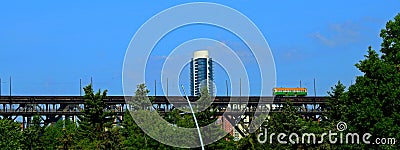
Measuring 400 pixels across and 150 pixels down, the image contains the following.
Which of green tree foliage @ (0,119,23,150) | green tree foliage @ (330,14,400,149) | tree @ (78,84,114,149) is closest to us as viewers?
green tree foliage @ (330,14,400,149)

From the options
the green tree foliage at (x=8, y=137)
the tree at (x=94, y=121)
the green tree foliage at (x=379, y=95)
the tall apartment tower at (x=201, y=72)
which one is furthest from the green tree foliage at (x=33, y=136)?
the green tree foliage at (x=379, y=95)

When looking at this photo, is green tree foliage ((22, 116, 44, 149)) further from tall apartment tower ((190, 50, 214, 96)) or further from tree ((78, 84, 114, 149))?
tall apartment tower ((190, 50, 214, 96))

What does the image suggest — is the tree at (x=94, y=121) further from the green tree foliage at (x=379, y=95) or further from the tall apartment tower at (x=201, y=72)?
the green tree foliage at (x=379, y=95)

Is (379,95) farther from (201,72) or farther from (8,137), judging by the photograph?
(8,137)

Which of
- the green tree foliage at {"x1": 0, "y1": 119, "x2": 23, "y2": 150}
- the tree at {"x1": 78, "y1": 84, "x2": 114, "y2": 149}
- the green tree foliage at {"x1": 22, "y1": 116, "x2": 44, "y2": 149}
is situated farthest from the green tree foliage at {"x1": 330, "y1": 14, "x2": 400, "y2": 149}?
the green tree foliage at {"x1": 22, "y1": 116, "x2": 44, "y2": 149}

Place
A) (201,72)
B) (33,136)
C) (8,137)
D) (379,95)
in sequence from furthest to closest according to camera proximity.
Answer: (33,136)
(8,137)
(201,72)
(379,95)

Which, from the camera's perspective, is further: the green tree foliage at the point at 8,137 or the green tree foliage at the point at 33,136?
the green tree foliage at the point at 33,136

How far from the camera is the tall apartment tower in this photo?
3731 cm

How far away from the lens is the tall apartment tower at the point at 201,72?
122ft

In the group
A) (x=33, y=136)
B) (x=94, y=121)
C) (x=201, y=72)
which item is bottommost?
(x=33, y=136)

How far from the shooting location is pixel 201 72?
136 ft

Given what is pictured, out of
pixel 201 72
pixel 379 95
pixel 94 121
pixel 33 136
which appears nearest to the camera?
pixel 379 95

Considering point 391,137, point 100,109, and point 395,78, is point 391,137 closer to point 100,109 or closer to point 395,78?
point 395,78

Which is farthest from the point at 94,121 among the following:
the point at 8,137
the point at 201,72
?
the point at 201,72
